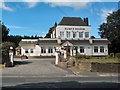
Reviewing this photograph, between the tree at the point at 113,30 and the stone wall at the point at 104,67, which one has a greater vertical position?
the tree at the point at 113,30

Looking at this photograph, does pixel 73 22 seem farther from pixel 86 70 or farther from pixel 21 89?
pixel 21 89

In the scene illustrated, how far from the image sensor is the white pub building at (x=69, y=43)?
3950cm

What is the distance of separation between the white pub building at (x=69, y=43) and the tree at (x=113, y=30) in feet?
31.3

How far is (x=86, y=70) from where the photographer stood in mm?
15992

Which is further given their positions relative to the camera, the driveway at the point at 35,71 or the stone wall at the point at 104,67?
the stone wall at the point at 104,67

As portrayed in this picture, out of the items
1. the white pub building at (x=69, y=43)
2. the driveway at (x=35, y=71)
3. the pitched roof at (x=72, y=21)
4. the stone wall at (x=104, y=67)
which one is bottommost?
the driveway at (x=35, y=71)

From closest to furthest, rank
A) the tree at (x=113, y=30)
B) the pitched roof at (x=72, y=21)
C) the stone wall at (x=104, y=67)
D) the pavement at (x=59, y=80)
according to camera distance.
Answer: the pavement at (x=59, y=80) < the stone wall at (x=104, y=67) < the pitched roof at (x=72, y=21) < the tree at (x=113, y=30)

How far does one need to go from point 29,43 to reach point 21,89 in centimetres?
3314

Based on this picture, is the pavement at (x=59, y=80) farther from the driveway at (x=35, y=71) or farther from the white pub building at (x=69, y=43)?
the white pub building at (x=69, y=43)

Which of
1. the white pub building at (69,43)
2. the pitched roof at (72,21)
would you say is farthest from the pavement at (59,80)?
the pitched roof at (72,21)

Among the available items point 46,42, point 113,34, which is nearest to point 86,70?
point 46,42

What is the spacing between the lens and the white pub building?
39.5 m

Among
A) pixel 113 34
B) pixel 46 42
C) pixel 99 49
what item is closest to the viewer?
pixel 46 42

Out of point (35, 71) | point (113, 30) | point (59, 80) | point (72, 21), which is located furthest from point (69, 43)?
point (59, 80)
